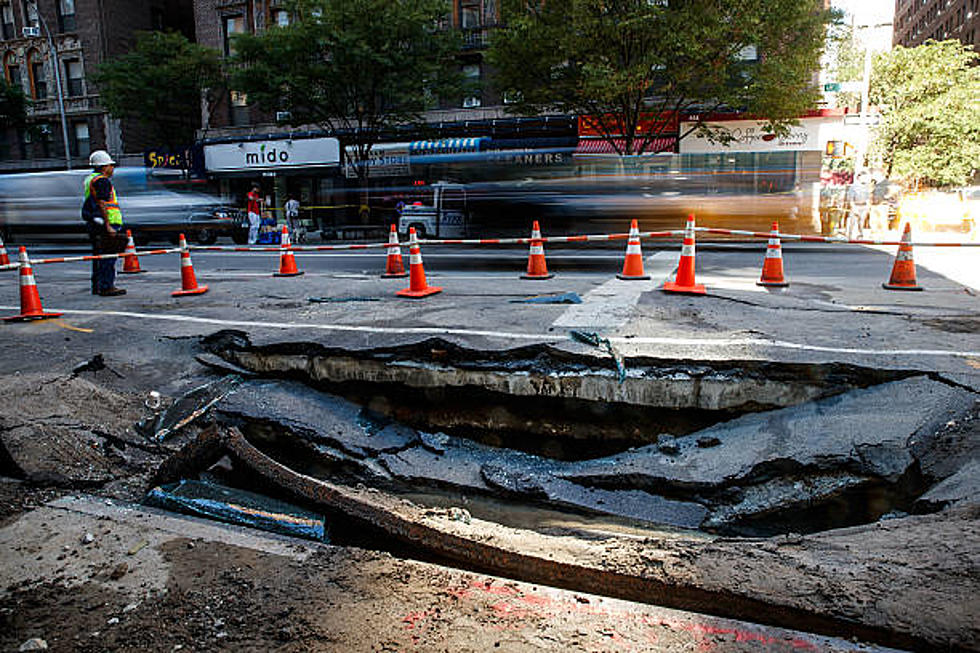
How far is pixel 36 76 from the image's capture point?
37031 mm

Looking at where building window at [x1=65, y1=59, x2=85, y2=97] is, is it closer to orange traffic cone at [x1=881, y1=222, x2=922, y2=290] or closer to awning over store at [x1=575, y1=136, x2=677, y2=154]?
awning over store at [x1=575, y1=136, x2=677, y2=154]

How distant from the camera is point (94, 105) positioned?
3581 cm

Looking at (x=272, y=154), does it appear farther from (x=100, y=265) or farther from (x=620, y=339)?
(x=620, y=339)

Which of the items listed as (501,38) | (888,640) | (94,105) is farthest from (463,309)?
(94,105)

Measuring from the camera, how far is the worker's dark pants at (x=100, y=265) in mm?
8688

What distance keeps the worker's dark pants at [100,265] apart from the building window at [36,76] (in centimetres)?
3699

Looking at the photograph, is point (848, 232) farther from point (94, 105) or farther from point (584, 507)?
point (94, 105)

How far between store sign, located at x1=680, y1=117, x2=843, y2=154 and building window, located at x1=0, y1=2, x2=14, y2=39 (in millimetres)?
38299

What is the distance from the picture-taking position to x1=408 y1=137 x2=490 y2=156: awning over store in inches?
956

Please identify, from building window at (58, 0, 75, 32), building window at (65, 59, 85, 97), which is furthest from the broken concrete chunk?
building window at (58, 0, 75, 32)

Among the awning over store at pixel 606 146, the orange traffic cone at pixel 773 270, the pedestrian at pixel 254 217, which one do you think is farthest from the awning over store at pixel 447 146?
the orange traffic cone at pixel 773 270

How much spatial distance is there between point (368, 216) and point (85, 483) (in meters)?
23.0

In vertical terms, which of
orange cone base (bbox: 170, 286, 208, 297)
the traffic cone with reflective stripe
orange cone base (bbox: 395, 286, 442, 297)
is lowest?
orange cone base (bbox: 170, 286, 208, 297)

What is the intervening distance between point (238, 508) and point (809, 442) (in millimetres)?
3359
